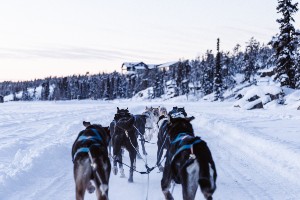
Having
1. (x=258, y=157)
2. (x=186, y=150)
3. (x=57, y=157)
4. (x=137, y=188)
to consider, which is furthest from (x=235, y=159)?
(x=186, y=150)

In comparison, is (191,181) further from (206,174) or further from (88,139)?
(88,139)

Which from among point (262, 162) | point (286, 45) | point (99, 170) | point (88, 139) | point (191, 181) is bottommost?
point (262, 162)

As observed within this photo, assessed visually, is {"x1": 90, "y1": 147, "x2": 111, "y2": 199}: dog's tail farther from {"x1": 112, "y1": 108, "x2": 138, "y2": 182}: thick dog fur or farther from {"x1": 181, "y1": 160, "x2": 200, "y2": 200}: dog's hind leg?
{"x1": 112, "y1": 108, "x2": 138, "y2": 182}: thick dog fur

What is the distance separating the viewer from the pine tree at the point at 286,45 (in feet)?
120

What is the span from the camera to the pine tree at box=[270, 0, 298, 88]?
120ft

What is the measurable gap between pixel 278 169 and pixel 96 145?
5.81m

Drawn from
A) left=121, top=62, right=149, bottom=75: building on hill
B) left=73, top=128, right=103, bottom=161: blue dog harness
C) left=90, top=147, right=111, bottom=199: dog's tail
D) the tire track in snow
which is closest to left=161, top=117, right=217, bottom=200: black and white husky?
left=90, top=147, right=111, bottom=199: dog's tail

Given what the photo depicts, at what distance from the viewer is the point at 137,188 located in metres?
7.40

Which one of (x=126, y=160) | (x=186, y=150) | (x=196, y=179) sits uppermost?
(x=186, y=150)

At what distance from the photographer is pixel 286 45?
36938mm

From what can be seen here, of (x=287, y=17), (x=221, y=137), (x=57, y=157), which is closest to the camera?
(x=57, y=157)

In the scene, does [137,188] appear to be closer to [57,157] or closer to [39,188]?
[39,188]

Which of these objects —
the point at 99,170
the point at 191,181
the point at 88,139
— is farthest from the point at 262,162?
the point at 99,170

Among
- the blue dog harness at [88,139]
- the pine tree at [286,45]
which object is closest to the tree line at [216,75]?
the pine tree at [286,45]
